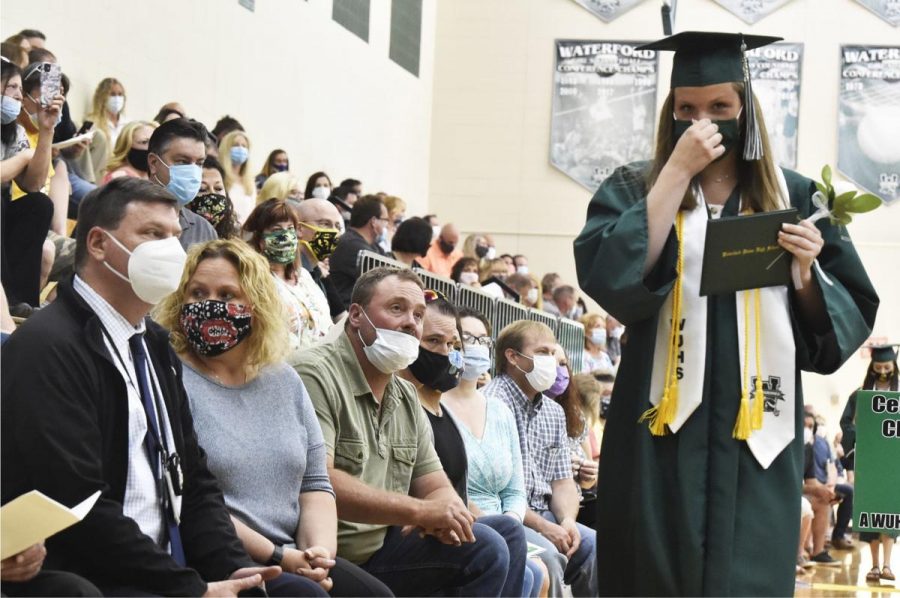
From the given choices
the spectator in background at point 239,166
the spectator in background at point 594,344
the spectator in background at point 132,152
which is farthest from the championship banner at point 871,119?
the spectator in background at point 132,152

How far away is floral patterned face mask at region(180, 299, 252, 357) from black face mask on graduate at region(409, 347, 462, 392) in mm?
1649

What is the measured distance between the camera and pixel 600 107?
2234cm

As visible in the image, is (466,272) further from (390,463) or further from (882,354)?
(390,463)

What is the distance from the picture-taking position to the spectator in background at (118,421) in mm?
3279

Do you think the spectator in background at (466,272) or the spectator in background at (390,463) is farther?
the spectator in background at (466,272)

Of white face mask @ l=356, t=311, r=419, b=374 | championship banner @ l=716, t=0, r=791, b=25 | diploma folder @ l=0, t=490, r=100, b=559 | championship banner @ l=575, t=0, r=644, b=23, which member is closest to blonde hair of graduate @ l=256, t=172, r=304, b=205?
white face mask @ l=356, t=311, r=419, b=374

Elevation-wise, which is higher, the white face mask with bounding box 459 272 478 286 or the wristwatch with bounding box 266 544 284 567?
the white face mask with bounding box 459 272 478 286

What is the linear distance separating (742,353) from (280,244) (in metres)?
3.31

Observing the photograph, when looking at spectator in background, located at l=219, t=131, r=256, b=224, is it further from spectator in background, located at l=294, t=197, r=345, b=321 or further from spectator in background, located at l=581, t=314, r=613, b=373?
spectator in background, located at l=581, t=314, r=613, b=373

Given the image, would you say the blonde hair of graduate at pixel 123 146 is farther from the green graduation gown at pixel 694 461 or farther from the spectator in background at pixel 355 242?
the green graduation gown at pixel 694 461

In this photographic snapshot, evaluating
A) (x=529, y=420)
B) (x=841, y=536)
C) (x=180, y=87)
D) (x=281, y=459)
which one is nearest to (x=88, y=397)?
(x=281, y=459)

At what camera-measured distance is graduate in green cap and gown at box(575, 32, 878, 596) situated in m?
3.12

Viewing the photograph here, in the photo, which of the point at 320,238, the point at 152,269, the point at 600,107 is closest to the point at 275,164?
the point at 320,238

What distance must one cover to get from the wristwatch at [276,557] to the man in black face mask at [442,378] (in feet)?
4.31
